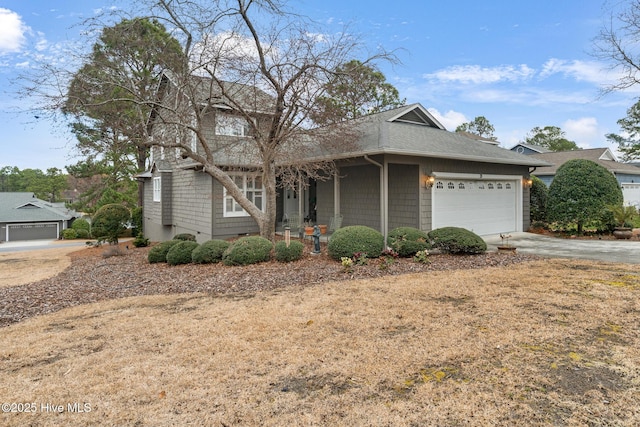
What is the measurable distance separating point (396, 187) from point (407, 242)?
3246 mm

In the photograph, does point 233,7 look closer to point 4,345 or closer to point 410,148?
point 410,148

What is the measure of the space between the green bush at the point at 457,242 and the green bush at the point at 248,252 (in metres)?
4.32

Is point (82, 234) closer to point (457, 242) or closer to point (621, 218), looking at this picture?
point (457, 242)

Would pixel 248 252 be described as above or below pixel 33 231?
above

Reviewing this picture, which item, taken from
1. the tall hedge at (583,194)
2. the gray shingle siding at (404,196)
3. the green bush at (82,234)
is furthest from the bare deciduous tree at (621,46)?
the green bush at (82,234)

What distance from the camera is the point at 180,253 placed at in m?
9.36

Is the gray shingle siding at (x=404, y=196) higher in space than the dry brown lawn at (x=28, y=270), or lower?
higher

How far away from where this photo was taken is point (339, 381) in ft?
10.4

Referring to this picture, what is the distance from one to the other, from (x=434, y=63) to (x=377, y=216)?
9779mm

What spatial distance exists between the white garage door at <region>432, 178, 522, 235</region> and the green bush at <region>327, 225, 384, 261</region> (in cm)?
301

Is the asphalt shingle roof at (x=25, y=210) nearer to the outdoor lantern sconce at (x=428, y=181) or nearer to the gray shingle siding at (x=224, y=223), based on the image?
the gray shingle siding at (x=224, y=223)

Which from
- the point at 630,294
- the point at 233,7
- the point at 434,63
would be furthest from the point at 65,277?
the point at 434,63

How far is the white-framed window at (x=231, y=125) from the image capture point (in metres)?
12.1

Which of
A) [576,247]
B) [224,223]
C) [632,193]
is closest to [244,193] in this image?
[224,223]
